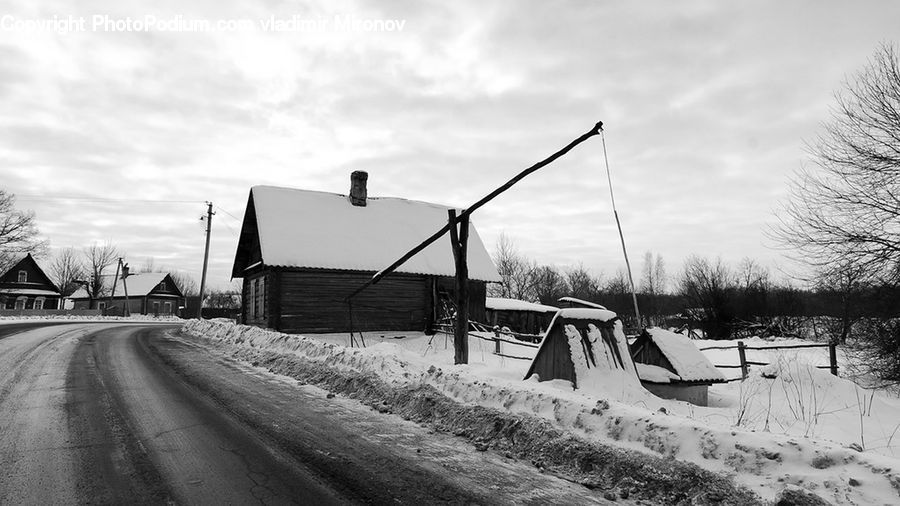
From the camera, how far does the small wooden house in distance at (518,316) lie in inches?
1033

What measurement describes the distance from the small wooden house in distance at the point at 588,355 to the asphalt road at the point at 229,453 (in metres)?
2.98

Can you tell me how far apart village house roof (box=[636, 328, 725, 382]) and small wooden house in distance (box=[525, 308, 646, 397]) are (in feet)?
6.05

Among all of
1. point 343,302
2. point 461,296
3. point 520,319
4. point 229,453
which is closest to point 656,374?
point 461,296

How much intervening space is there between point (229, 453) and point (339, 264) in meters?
15.6

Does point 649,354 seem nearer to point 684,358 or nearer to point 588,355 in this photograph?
point 684,358

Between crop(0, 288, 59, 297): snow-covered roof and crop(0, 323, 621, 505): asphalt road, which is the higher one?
crop(0, 288, 59, 297): snow-covered roof

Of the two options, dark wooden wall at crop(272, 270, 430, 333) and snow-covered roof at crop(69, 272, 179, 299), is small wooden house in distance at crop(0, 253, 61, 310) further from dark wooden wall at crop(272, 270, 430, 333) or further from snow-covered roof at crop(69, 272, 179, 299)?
dark wooden wall at crop(272, 270, 430, 333)

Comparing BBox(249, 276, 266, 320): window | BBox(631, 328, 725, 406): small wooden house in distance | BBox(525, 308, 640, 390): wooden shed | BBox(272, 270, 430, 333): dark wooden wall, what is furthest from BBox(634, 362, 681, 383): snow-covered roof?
BBox(249, 276, 266, 320): window

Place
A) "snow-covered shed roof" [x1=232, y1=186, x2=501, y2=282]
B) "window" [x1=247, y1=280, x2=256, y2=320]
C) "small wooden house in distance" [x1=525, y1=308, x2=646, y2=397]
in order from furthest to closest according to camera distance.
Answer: "window" [x1=247, y1=280, x2=256, y2=320], "snow-covered shed roof" [x1=232, y1=186, x2=501, y2=282], "small wooden house in distance" [x1=525, y1=308, x2=646, y2=397]

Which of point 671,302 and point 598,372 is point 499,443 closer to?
point 598,372

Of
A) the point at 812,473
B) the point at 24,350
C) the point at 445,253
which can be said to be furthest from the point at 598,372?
the point at 445,253

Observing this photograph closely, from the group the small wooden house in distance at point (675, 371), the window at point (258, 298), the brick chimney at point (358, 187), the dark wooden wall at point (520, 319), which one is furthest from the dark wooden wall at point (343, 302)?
the small wooden house in distance at point (675, 371)

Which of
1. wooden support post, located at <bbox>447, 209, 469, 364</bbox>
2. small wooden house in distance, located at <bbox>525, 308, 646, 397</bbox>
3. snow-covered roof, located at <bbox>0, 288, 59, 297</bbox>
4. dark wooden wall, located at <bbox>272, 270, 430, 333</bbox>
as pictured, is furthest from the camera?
snow-covered roof, located at <bbox>0, 288, 59, 297</bbox>

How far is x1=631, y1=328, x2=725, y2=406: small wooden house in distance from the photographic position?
9336 millimetres
